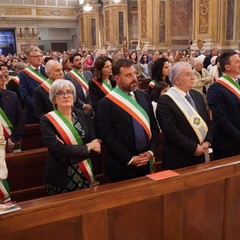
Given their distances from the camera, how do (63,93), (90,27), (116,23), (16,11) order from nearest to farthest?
1. (63,93)
2. (116,23)
3. (90,27)
4. (16,11)

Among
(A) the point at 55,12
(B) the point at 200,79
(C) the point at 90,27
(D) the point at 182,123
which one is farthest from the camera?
(A) the point at 55,12

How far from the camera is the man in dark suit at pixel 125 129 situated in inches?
99.0

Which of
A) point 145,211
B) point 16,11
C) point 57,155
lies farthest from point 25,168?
point 16,11

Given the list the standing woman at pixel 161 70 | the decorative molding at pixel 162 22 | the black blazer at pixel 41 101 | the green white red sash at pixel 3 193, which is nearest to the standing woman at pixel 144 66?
the decorative molding at pixel 162 22

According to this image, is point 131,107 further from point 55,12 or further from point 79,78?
point 55,12

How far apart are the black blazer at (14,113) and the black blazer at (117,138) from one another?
1174 mm

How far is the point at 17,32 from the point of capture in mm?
24766

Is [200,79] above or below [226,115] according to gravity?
above

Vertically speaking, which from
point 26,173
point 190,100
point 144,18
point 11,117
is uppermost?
point 144,18

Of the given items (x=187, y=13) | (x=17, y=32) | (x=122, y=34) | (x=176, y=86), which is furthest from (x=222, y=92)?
(x=17, y=32)

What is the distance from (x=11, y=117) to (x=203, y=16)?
9372mm

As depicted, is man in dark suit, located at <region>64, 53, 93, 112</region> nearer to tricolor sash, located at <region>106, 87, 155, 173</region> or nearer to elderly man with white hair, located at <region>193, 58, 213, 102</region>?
tricolor sash, located at <region>106, 87, 155, 173</region>

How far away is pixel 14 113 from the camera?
345cm

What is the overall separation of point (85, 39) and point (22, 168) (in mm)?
22703
